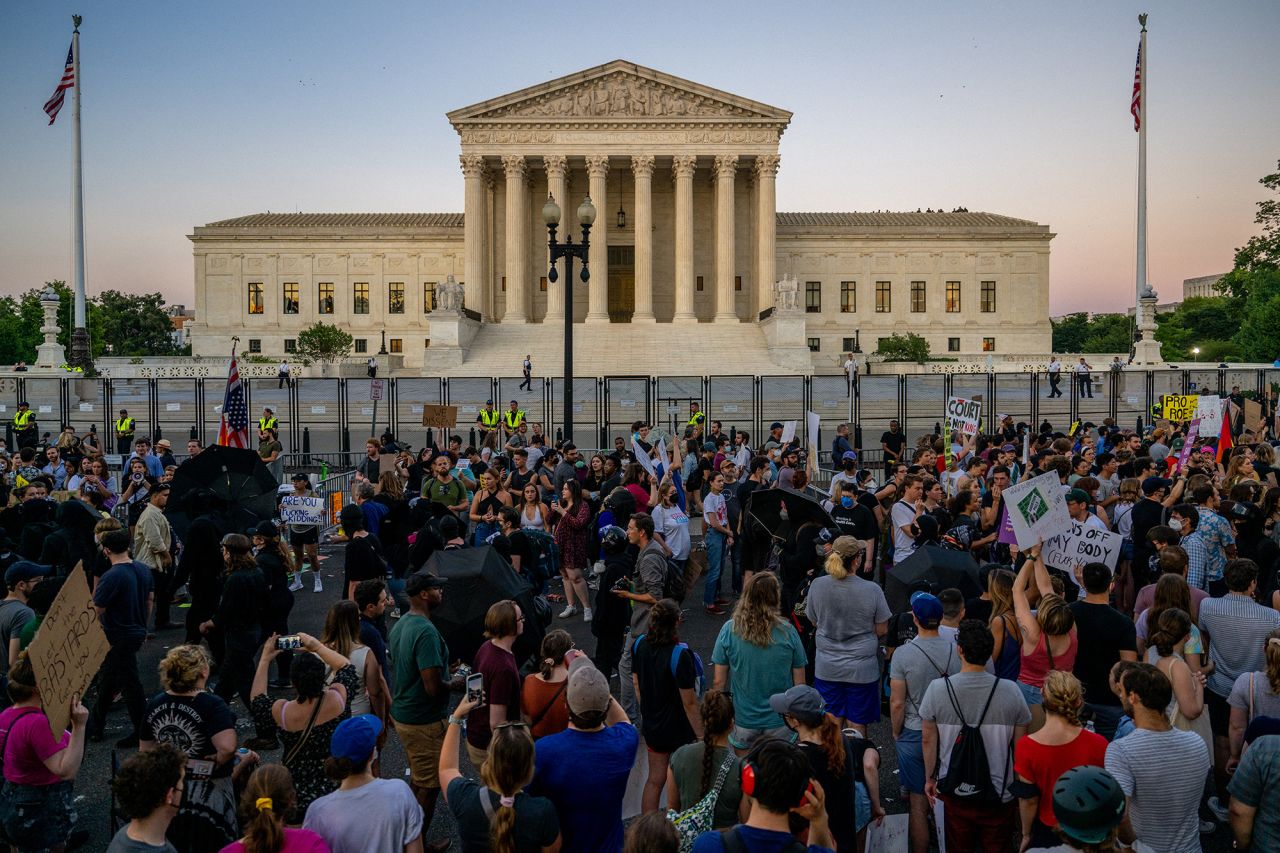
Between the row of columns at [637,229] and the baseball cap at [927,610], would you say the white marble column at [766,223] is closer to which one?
the row of columns at [637,229]

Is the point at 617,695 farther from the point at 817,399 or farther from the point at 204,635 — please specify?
the point at 817,399

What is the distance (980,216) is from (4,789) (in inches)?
3080

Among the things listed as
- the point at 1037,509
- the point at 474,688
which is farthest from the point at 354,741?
the point at 1037,509

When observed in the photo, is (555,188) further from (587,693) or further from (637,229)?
(587,693)

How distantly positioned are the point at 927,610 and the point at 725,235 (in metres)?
58.1

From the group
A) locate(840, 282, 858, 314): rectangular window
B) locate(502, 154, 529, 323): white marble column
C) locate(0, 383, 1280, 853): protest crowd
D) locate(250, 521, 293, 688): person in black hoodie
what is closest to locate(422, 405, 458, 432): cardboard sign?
locate(0, 383, 1280, 853): protest crowd

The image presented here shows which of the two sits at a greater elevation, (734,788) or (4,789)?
(734,788)

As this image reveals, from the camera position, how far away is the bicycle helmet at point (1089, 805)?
374 cm

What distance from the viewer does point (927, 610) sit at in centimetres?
609

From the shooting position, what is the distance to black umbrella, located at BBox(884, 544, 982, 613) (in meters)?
7.68

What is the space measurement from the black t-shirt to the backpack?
1354 millimetres

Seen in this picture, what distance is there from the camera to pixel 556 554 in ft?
38.3

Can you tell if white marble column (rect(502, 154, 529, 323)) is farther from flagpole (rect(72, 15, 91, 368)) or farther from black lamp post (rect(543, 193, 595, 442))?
black lamp post (rect(543, 193, 595, 442))

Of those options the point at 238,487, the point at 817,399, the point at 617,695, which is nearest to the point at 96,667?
the point at 617,695
